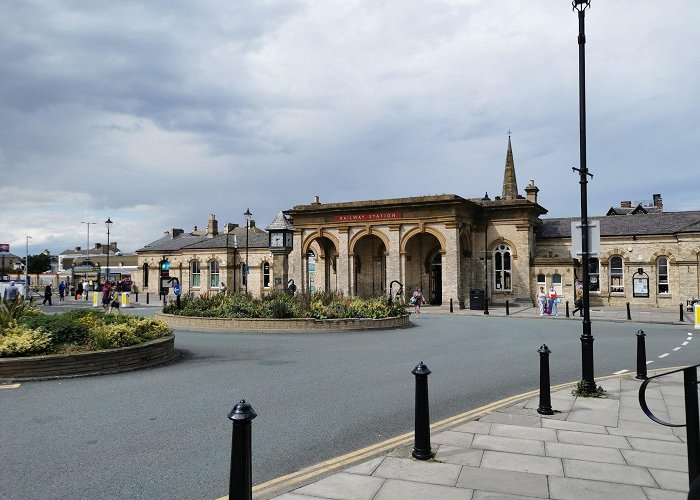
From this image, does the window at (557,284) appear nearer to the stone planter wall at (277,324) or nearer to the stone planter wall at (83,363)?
the stone planter wall at (277,324)

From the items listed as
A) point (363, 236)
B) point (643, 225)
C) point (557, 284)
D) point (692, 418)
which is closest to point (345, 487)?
point (692, 418)

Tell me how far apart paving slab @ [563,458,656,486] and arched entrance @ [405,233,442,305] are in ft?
99.7

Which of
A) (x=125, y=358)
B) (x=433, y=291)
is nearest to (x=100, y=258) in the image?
(x=433, y=291)

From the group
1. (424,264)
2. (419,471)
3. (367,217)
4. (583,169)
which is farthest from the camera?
(424,264)

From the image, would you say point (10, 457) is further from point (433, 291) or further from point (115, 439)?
point (433, 291)

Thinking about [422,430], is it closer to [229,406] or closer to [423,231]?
[229,406]

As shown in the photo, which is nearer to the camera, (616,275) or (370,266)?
(616,275)

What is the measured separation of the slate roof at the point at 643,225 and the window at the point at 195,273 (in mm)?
30111

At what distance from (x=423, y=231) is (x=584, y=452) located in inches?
1089

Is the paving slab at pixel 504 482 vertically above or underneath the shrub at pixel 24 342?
underneath

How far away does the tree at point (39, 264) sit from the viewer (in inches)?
4611

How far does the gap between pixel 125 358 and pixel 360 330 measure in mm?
9737

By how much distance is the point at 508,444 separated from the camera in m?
5.90

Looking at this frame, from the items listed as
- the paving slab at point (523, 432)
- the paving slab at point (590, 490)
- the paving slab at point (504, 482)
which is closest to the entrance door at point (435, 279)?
the paving slab at point (523, 432)
